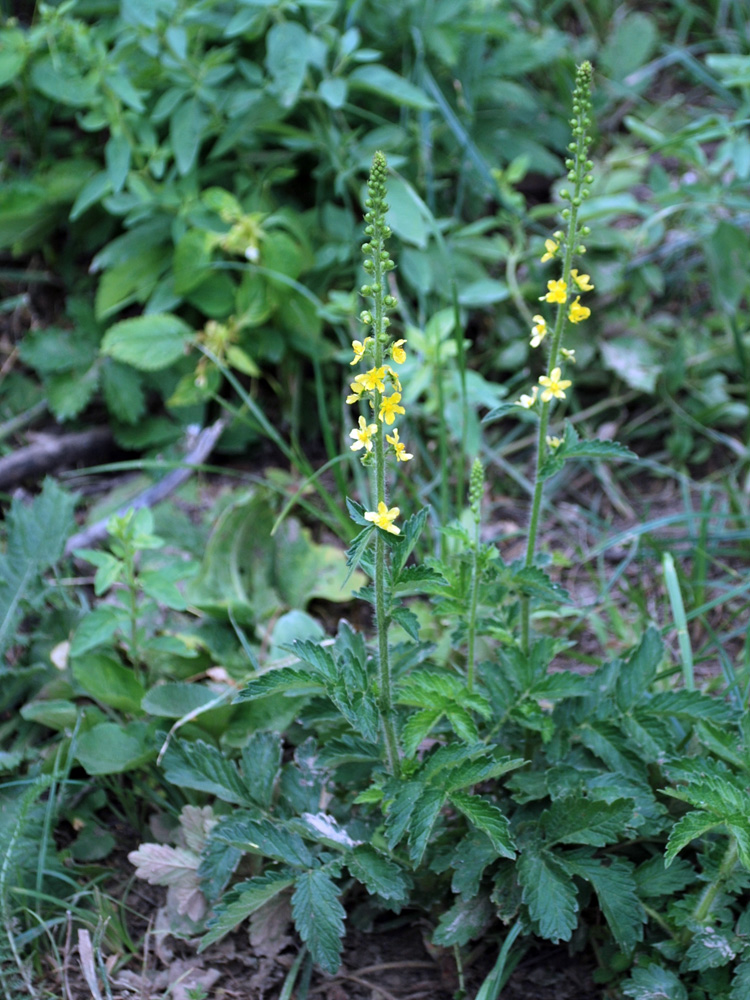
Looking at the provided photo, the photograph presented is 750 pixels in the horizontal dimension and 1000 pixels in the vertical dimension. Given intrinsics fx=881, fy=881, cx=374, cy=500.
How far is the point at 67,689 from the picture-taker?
7.57 ft

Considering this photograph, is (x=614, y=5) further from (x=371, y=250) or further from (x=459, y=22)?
(x=371, y=250)

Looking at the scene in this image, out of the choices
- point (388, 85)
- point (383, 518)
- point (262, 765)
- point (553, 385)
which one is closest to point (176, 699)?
point (262, 765)

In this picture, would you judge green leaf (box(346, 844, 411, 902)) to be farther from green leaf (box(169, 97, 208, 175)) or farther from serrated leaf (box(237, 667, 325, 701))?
green leaf (box(169, 97, 208, 175))

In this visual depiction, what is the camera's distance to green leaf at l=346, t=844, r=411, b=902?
1652 millimetres

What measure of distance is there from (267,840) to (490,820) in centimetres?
44

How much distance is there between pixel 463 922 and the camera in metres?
1.75

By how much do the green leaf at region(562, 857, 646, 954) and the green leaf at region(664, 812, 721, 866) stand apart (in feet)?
0.65

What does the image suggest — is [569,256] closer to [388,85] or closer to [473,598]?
[473,598]

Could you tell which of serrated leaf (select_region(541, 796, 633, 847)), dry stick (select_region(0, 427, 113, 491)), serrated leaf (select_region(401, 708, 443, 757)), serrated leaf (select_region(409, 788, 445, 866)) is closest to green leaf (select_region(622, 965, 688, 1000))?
serrated leaf (select_region(541, 796, 633, 847))

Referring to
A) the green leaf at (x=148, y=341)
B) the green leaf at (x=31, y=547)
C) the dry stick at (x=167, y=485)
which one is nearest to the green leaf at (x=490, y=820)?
the green leaf at (x=31, y=547)

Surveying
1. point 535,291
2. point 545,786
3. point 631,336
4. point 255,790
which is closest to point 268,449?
point 535,291

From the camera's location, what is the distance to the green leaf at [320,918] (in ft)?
5.29

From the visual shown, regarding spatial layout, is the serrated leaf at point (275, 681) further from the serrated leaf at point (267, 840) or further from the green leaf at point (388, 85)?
the green leaf at point (388, 85)

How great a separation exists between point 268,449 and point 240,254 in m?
0.71
